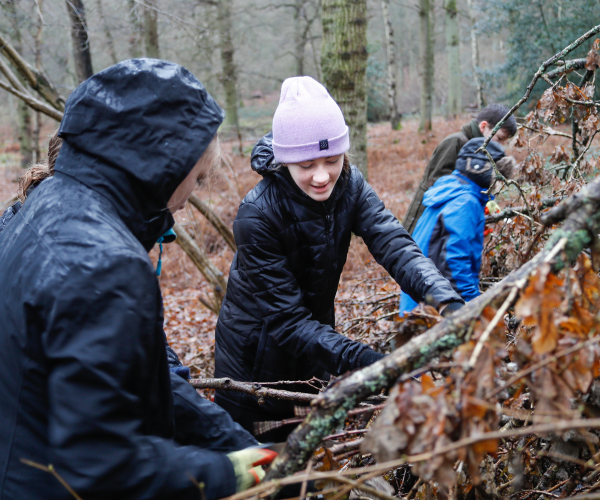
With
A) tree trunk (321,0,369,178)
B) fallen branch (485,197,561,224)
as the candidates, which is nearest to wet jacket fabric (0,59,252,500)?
fallen branch (485,197,561,224)

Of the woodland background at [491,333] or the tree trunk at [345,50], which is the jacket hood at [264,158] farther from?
the tree trunk at [345,50]

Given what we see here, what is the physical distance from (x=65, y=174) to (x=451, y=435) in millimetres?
1128

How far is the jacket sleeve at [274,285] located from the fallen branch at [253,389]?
0.64ft

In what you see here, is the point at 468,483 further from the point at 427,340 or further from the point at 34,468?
the point at 34,468

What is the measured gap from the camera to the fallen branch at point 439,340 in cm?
102

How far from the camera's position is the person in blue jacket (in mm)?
3094

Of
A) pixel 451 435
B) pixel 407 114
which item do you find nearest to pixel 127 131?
pixel 451 435

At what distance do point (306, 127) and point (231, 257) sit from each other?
6365 millimetres

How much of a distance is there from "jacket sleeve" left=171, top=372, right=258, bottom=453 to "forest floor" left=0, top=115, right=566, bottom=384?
0.82 meters

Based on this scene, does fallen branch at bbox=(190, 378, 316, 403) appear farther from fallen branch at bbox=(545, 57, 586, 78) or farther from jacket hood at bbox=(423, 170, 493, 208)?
fallen branch at bbox=(545, 57, 586, 78)

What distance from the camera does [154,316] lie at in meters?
1.17

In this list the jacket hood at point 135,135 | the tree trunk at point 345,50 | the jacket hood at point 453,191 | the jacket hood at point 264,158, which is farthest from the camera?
the tree trunk at point 345,50

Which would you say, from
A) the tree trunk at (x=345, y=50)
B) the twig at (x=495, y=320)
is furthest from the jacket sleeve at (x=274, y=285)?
the tree trunk at (x=345, y=50)

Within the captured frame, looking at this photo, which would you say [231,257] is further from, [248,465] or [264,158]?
[248,465]
